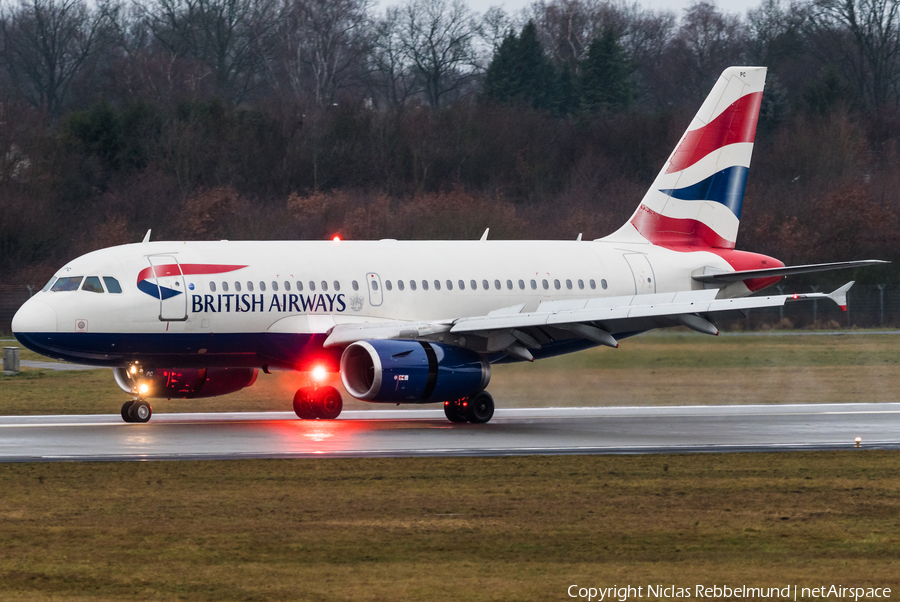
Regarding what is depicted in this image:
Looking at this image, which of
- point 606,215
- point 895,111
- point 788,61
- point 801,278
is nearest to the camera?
point 801,278

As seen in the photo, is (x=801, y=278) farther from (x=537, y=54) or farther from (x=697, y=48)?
(x=697, y=48)

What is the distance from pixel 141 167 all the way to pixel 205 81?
25.7 metres

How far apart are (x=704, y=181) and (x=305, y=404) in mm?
11439

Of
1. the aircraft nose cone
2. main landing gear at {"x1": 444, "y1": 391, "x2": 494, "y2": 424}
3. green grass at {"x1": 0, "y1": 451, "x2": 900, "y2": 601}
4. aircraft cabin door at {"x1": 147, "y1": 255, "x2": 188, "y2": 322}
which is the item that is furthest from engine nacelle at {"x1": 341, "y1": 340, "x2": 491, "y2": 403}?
the aircraft nose cone

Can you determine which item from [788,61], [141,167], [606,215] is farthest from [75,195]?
[788,61]

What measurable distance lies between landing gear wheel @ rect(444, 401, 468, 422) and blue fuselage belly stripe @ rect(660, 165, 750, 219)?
8649 millimetres

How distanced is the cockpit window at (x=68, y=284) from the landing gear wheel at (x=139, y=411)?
111 inches

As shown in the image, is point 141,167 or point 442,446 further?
point 141,167

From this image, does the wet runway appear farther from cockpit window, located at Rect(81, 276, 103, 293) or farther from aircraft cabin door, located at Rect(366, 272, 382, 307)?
cockpit window, located at Rect(81, 276, 103, 293)

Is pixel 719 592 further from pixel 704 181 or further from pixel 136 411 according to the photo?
pixel 704 181

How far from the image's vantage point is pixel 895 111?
94.1m

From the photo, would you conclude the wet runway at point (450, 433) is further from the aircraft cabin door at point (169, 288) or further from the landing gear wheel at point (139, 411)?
the aircraft cabin door at point (169, 288)

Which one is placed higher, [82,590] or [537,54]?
[537,54]

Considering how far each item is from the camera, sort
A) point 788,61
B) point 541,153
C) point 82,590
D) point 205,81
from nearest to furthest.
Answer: point 82,590 → point 541,153 → point 205,81 → point 788,61
